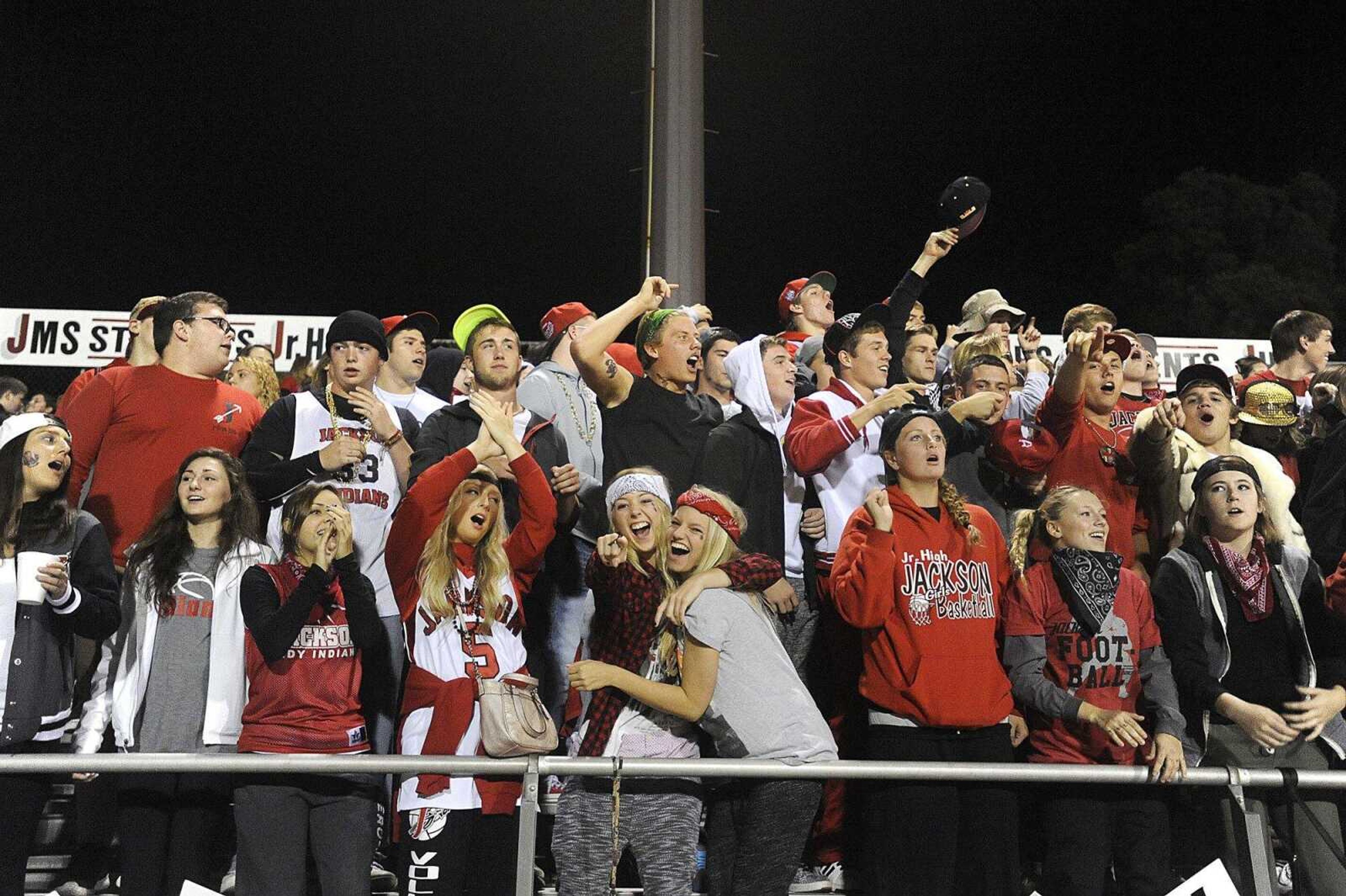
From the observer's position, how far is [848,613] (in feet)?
15.5

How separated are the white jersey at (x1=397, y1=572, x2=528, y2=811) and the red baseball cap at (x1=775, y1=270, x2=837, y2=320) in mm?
3262

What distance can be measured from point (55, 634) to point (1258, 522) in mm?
4224

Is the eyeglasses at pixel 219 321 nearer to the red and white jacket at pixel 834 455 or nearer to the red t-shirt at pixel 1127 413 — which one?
the red and white jacket at pixel 834 455

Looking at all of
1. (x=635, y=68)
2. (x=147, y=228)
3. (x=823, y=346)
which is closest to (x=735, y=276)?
(x=147, y=228)

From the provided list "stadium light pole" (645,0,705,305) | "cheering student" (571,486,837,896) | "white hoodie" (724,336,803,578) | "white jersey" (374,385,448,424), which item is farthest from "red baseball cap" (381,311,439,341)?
"cheering student" (571,486,837,896)

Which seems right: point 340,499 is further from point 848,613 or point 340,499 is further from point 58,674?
point 848,613

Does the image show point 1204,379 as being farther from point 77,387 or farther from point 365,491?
point 77,387

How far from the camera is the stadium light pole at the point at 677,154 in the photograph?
7.11 m

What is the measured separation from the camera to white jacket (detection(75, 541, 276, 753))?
449 centimetres

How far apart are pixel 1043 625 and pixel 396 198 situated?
3309 cm

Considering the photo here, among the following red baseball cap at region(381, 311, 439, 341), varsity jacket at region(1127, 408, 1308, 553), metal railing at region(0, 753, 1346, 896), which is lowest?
metal railing at region(0, 753, 1346, 896)

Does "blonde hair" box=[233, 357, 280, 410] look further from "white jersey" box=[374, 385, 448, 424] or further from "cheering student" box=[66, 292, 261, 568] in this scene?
"cheering student" box=[66, 292, 261, 568]

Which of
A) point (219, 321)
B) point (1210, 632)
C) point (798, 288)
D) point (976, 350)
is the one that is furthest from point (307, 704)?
point (798, 288)

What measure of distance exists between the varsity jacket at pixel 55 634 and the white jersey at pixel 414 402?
152cm
